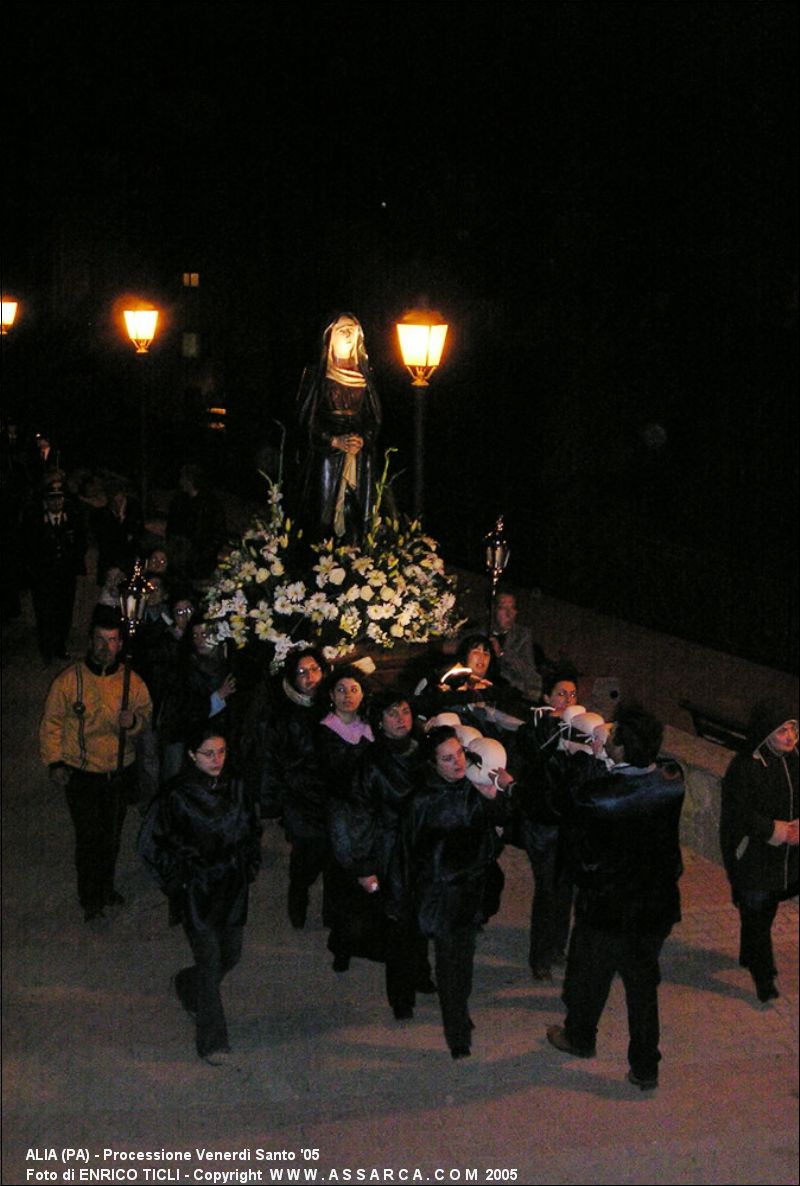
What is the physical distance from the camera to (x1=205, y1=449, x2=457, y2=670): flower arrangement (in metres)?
11.6

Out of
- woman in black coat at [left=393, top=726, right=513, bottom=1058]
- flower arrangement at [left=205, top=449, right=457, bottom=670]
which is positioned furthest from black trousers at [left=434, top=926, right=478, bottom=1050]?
flower arrangement at [left=205, top=449, right=457, bottom=670]

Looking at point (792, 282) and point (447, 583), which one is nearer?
point (447, 583)

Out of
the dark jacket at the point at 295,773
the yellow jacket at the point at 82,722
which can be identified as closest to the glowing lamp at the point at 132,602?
the yellow jacket at the point at 82,722

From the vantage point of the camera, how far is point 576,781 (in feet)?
25.2

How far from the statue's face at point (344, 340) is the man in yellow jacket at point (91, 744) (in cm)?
377

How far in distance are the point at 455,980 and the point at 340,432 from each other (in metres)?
5.82

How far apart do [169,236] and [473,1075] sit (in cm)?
3089

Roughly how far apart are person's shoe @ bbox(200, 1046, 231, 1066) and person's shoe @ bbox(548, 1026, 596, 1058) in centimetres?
172

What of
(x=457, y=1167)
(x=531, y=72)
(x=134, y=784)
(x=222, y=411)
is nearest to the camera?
(x=457, y=1167)

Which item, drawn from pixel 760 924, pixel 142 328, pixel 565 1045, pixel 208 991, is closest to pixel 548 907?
pixel 565 1045

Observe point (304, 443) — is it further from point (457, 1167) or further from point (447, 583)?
point (457, 1167)

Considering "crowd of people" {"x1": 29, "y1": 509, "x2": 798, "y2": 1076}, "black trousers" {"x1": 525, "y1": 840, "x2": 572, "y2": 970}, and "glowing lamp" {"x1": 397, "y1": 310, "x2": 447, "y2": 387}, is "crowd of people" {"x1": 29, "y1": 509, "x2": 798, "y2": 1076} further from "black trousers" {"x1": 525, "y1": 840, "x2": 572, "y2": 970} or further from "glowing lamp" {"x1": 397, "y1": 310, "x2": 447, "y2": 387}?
"glowing lamp" {"x1": 397, "y1": 310, "x2": 447, "y2": 387}

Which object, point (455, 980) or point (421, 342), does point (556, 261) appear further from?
point (455, 980)

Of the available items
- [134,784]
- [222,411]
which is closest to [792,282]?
[134,784]
